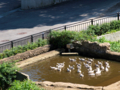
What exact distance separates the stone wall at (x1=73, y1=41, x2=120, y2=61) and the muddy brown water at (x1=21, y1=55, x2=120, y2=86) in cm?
42

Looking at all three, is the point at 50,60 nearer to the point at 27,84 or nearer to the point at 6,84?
the point at 6,84

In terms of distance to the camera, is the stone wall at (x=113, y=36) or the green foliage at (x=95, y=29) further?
the green foliage at (x=95, y=29)

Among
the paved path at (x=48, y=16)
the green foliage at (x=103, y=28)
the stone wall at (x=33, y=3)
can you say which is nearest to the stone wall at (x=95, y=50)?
the green foliage at (x=103, y=28)

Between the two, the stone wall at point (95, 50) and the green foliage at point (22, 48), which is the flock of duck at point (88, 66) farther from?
the green foliage at point (22, 48)

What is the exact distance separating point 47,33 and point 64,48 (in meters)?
1.77

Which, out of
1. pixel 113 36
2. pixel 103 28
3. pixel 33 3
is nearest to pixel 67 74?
pixel 113 36

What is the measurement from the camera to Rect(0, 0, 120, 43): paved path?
23266 mm

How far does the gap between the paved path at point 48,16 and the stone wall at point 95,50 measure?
6810 millimetres

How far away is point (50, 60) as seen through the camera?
51.5 ft

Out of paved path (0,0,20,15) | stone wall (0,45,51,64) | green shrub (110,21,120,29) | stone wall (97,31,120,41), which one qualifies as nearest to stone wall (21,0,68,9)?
paved path (0,0,20,15)

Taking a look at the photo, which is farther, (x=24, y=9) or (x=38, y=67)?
(x=24, y=9)

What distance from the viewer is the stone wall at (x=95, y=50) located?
15000 mm

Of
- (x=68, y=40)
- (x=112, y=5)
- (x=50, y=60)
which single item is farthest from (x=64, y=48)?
(x=112, y=5)

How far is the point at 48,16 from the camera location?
90.7ft
